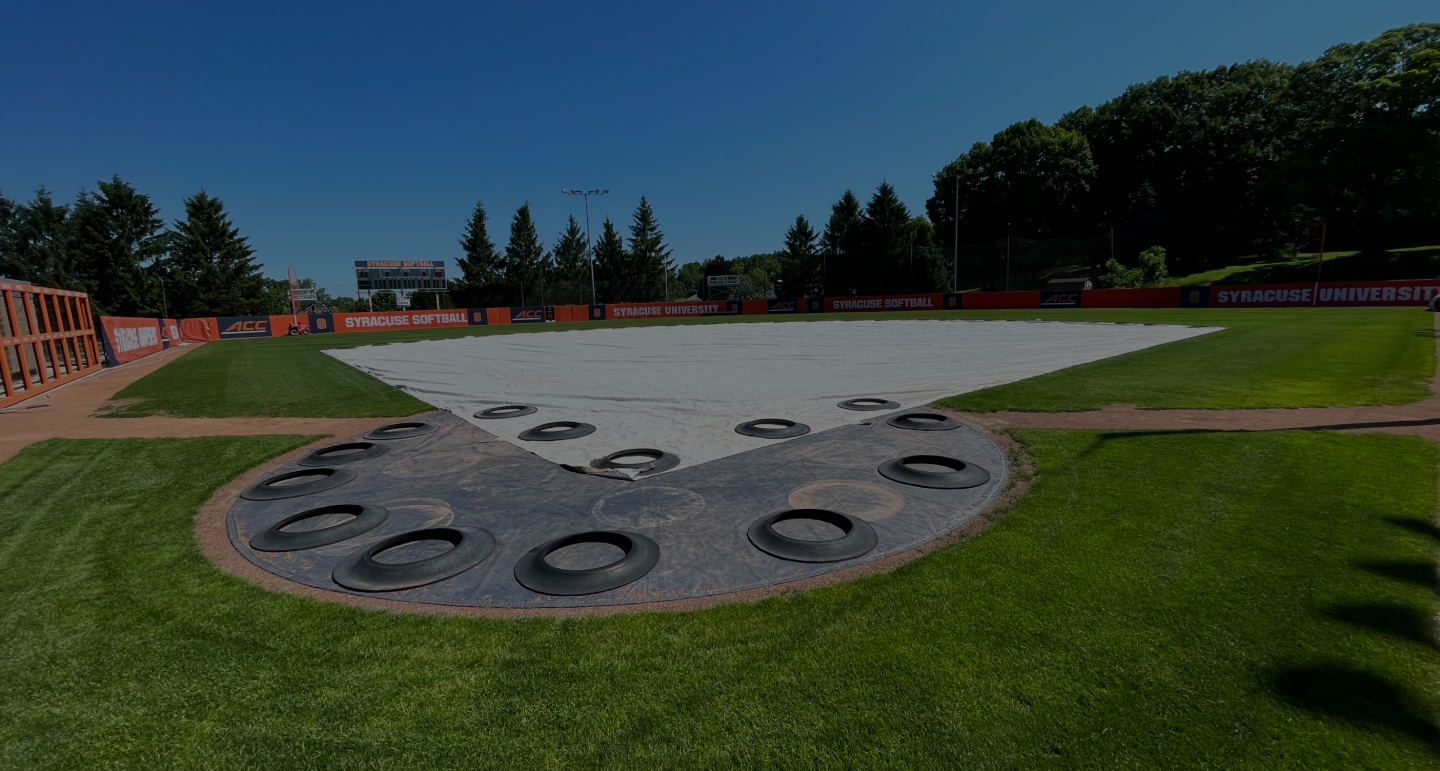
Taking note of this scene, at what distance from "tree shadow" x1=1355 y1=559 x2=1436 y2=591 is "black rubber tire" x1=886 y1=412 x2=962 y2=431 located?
381cm

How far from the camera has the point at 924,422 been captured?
716 cm

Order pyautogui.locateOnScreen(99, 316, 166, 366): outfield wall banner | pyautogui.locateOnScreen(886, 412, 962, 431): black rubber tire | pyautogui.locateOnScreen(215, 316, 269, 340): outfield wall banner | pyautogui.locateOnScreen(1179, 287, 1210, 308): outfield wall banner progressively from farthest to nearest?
pyautogui.locateOnScreen(215, 316, 269, 340): outfield wall banner < pyautogui.locateOnScreen(1179, 287, 1210, 308): outfield wall banner < pyautogui.locateOnScreen(99, 316, 166, 366): outfield wall banner < pyautogui.locateOnScreen(886, 412, 962, 431): black rubber tire

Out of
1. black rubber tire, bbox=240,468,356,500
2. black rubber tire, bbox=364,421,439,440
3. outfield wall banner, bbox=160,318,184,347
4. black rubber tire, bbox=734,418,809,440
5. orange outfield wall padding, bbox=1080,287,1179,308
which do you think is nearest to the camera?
black rubber tire, bbox=240,468,356,500

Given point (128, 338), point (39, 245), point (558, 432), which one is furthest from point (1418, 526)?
point (39, 245)

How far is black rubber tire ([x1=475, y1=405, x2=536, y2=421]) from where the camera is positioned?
8.42 m

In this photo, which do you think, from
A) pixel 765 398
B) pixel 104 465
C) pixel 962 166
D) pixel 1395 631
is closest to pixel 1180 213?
pixel 962 166

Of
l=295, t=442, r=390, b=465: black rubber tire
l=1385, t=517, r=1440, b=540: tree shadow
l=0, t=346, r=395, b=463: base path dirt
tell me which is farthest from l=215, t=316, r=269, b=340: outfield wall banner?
l=1385, t=517, r=1440, b=540: tree shadow

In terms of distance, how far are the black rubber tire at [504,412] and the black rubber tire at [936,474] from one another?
544cm

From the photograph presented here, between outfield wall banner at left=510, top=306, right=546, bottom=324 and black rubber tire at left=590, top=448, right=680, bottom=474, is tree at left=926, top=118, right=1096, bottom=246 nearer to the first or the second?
outfield wall banner at left=510, top=306, right=546, bottom=324

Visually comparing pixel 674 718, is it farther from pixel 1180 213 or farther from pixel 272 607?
pixel 1180 213

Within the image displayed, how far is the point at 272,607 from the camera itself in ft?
10.7

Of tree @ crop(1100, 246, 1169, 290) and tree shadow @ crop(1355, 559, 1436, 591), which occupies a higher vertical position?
tree @ crop(1100, 246, 1169, 290)

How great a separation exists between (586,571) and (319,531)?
2297mm

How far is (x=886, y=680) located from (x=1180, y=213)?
6968cm
